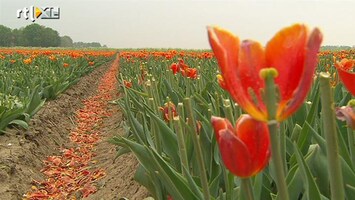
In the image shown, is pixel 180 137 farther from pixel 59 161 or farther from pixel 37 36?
pixel 37 36

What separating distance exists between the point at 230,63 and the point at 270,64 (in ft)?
0.19

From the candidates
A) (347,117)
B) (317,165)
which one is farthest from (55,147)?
(347,117)

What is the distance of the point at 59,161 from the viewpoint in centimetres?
502

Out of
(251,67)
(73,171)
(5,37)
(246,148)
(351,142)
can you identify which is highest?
(5,37)

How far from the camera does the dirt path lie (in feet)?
12.4

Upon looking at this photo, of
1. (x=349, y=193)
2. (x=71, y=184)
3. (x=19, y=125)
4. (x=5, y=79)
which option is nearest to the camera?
(x=349, y=193)

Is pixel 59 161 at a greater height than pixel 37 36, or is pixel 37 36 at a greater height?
pixel 37 36

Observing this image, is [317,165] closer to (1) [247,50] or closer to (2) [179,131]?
(2) [179,131]

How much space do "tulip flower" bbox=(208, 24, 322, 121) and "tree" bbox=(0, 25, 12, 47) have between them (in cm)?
9563

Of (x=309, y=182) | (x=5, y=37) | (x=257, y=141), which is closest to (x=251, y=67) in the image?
(x=257, y=141)

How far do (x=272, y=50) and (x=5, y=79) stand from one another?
7.19m

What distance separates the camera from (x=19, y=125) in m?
5.46

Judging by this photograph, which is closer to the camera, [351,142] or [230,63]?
[230,63]

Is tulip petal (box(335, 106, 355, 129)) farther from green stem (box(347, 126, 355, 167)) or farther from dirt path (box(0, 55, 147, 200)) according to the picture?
dirt path (box(0, 55, 147, 200))
